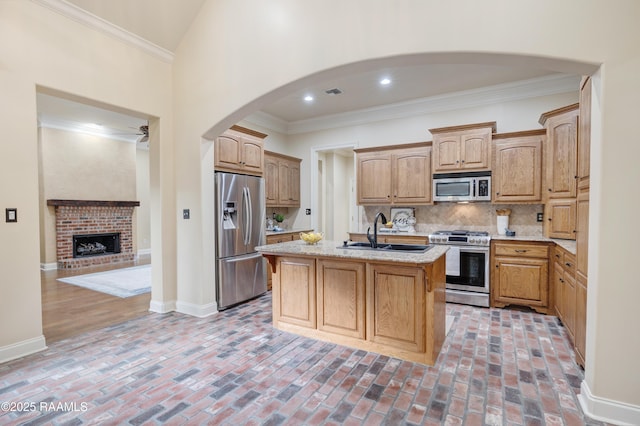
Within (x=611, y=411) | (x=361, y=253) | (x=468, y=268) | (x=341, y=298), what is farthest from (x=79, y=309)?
(x=611, y=411)

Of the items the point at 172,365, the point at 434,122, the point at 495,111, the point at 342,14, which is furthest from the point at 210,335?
the point at 495,111

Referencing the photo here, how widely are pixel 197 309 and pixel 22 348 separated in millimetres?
1538

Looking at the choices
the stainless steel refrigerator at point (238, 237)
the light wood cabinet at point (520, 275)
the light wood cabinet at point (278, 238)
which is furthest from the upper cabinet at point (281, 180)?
the light wood cabinet at point (520, 275)

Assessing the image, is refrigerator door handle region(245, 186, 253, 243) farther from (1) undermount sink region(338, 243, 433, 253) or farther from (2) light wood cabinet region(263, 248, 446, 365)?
(1) undermount sink region(338, 243, 433, 253)

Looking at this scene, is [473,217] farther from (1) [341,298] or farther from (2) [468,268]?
(1) [341,298]

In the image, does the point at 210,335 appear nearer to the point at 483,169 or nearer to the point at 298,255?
the point at 298,255

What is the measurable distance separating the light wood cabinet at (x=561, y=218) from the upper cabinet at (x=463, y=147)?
0.93 metres

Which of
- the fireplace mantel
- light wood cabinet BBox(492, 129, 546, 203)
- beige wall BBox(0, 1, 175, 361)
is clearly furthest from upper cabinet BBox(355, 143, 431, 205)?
the fireplace mantel

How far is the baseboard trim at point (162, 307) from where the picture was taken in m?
3.89

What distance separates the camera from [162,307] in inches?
153

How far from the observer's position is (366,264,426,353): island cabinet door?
103 inches

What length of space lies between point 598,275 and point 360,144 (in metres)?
4.34

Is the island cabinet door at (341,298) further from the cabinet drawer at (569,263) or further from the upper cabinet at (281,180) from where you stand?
the upper cabinet at (281,180)

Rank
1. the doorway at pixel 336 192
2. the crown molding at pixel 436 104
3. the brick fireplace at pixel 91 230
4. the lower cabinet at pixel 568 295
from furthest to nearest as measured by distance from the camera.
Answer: the doorway at pixel 336 192 → the brick fireplace at pixel 91 230 → the crown molding at pixel 436 104 → the lower cabinet at pixel 568 295
